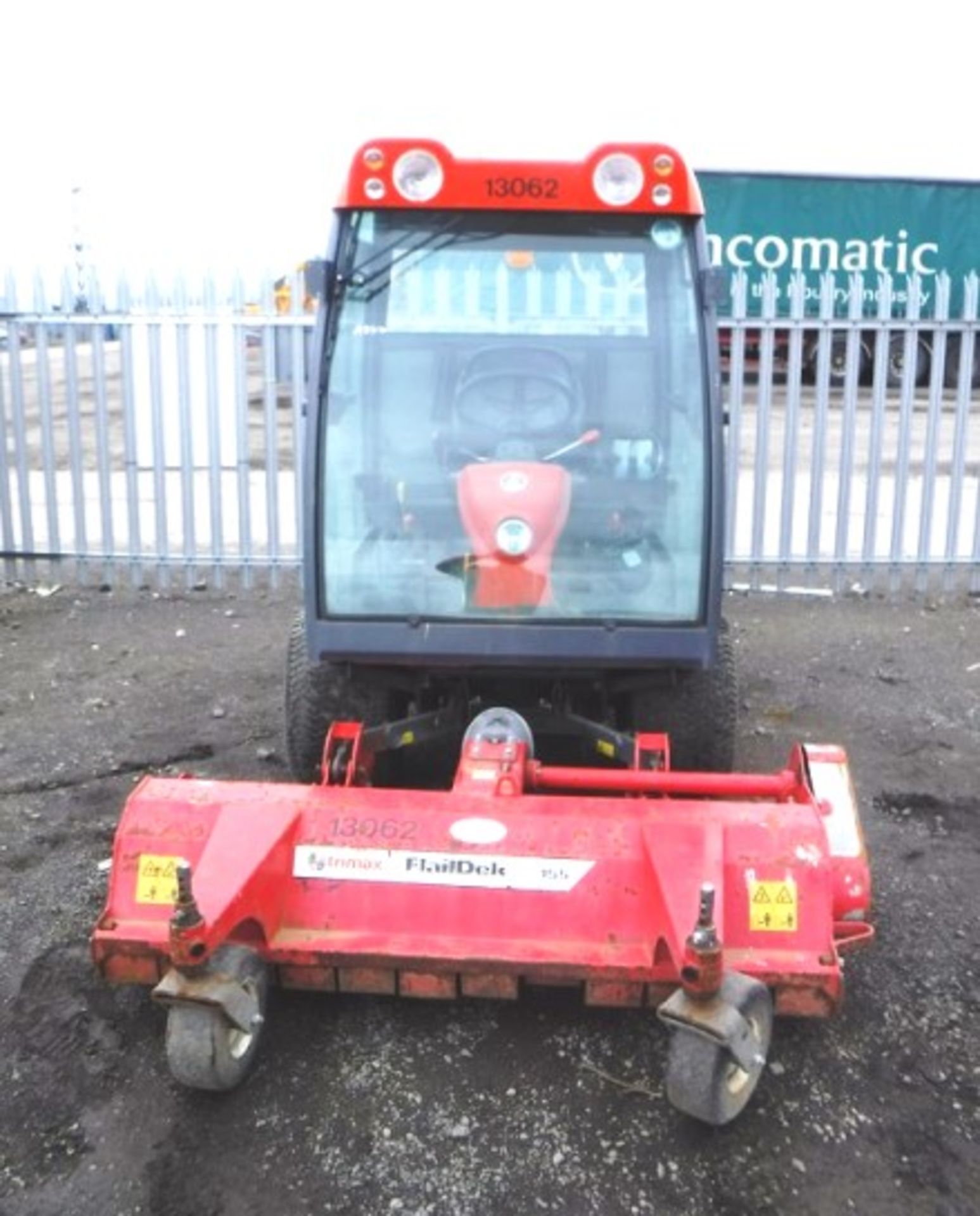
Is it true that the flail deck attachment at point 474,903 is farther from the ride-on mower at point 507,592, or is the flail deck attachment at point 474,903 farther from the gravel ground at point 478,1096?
the gravel ground at point 478,1096

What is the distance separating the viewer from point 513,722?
3514mm

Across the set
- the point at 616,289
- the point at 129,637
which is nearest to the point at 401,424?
the point at 616,289

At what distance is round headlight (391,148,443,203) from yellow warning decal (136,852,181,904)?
193cm

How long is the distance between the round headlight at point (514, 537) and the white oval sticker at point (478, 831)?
2.76ft

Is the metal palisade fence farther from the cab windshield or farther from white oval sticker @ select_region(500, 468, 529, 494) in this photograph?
white oval sticker @ select_region(500, 468, 529, 494)

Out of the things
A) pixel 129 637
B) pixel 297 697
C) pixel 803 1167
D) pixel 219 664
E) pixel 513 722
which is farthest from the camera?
pixel 129 637

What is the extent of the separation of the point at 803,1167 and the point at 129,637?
17.0ft

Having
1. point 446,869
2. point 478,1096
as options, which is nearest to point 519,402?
point 446,869

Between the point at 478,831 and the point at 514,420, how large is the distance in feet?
4.14

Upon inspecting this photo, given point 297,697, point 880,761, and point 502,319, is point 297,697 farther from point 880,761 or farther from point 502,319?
point 880,761

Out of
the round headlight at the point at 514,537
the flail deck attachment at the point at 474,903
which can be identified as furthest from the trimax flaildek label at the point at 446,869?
the round headlight at the point at 514,537

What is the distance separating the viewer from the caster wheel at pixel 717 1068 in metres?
2.55

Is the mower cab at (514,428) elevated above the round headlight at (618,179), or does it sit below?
below

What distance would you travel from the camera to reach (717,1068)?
2549mm
